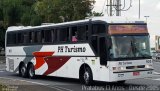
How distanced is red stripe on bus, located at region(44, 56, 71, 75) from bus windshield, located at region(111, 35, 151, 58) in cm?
417

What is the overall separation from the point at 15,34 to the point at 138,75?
11.7 m

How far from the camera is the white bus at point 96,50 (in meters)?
20.0

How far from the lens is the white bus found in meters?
20.0

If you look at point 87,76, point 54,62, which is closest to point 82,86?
point 87,76

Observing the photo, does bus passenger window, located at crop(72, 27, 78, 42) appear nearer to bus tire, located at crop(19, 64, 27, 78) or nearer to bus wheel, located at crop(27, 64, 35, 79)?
bus wheel, located at crop(27, 64, 35, 79)

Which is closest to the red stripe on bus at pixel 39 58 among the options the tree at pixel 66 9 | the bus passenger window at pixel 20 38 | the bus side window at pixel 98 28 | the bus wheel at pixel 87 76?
the bus passenger window at pixel 20 38

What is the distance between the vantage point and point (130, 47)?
20297mm

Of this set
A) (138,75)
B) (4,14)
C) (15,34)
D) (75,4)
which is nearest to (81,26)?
(138,75)

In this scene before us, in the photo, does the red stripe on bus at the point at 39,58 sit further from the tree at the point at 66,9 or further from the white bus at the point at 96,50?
the tree at the point at 66,9

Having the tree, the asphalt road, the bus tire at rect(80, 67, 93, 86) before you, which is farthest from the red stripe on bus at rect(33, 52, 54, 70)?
the tree

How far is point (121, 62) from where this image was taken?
19.9 meters

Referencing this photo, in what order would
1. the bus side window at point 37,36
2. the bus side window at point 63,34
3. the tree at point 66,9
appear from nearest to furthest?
1. the bus side window at point 63,34
2. the bus side window at point 37,36
3. the tree at point 66,9

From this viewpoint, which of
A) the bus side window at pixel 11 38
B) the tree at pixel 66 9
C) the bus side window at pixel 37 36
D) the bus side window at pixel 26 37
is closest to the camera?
the bus side window at pixel 37 36

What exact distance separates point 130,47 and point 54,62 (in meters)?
6.02
